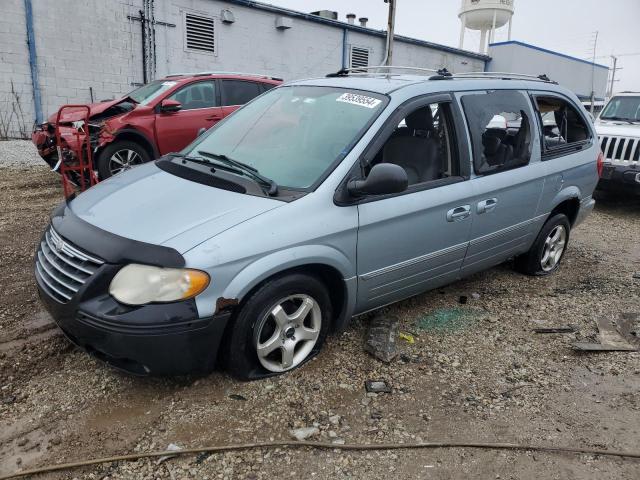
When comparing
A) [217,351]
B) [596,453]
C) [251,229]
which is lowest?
[596,453]

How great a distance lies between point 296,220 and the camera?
→ 2.80 meters

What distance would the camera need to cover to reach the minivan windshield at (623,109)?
9.09 m

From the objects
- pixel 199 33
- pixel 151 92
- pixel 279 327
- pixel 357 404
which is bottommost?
pixel 357 404

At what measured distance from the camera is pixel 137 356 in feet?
8.27

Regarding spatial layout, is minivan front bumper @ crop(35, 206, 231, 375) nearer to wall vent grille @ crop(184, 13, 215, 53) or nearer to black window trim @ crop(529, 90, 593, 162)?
black window trim @ crop(529, 90, 593, 162)

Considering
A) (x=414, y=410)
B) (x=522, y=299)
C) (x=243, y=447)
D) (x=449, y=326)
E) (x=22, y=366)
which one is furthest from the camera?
(x=522, y=299)

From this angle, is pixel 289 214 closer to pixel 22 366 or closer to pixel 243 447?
pixel 243 447

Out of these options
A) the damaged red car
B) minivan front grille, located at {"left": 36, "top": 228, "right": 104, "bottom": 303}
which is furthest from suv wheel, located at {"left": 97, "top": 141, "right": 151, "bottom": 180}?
minivan front grille, located at {"left": 36, "top": 228, "right": 104, "bottom": 303}

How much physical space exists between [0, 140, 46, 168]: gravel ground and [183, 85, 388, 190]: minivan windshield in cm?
750

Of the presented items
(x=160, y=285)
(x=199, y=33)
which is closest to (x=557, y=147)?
(x=160, y=285)

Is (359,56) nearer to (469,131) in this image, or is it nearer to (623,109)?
(623,109)

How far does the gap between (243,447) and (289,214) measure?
3.96 feet

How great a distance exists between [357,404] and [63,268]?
1764 millimetres

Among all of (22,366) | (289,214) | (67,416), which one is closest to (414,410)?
(289,214)
